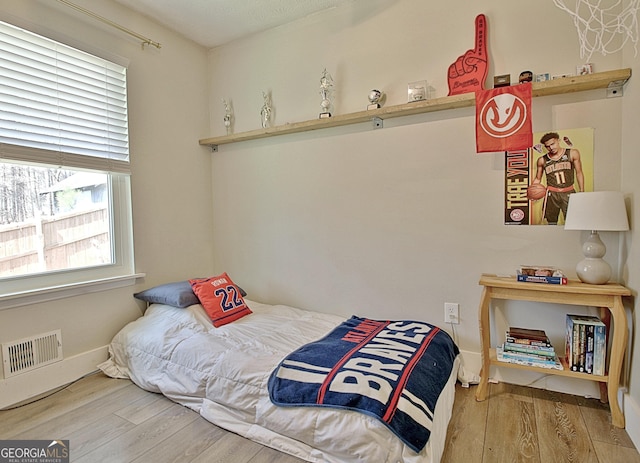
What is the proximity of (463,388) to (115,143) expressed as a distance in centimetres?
288

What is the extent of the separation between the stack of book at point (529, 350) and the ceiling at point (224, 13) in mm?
2552

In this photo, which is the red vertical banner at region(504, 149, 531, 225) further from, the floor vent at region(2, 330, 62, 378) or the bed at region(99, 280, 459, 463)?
the floor vent at region(2, 330, 62, 378)

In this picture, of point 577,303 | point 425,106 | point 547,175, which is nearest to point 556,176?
point 547,175

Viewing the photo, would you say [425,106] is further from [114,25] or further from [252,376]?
[114,25]

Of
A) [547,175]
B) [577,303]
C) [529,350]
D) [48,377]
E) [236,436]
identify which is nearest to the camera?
[236,436]

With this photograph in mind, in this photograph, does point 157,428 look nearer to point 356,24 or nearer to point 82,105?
point 82,105

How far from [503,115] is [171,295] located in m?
2.44

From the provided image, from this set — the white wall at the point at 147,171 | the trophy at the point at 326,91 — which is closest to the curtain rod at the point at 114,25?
the white wall at the point at 147,171

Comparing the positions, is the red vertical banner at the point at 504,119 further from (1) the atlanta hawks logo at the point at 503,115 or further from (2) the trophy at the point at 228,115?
(2) the trophy at the point at 228,115

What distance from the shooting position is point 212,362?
1898 mm

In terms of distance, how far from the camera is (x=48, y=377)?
212 centimetres

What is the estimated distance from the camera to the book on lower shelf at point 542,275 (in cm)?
182

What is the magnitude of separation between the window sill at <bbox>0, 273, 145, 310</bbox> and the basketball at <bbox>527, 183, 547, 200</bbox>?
8.92 ft

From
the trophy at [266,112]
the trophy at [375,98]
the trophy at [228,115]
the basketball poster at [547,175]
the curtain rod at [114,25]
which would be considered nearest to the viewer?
the basketball poster at [547,175]
